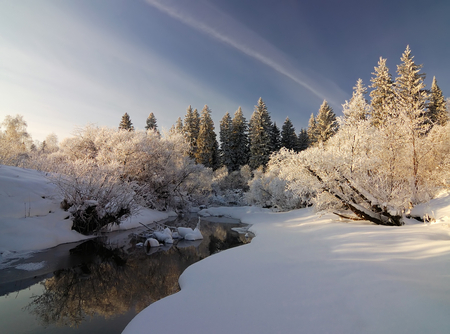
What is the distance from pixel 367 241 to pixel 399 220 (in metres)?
3.86

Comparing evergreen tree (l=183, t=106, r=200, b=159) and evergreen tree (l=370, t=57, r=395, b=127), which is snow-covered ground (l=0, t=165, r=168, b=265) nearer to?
evergreen tree (l=370, t=57, r=395, b=127)

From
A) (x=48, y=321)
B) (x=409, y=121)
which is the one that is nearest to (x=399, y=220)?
(x=409, y=121)

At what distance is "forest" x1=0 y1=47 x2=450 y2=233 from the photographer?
1030cm

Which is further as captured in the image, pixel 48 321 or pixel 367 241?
pixel 367 241

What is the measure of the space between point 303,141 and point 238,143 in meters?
13.4

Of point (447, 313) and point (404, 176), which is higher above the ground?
point (404, 176)

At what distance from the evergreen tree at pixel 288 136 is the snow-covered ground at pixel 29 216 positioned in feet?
127

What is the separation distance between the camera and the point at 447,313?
2.69 metres

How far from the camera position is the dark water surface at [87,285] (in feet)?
14.0

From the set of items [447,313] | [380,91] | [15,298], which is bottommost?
[15,298]

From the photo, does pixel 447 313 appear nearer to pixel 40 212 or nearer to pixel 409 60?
pixel 40 212

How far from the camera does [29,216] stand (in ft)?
29.1

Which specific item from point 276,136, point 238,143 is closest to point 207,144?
point 238,143

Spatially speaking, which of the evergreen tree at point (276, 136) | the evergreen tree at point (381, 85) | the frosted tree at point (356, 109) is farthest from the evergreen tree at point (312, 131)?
the frosted tree at point (356, 109)
